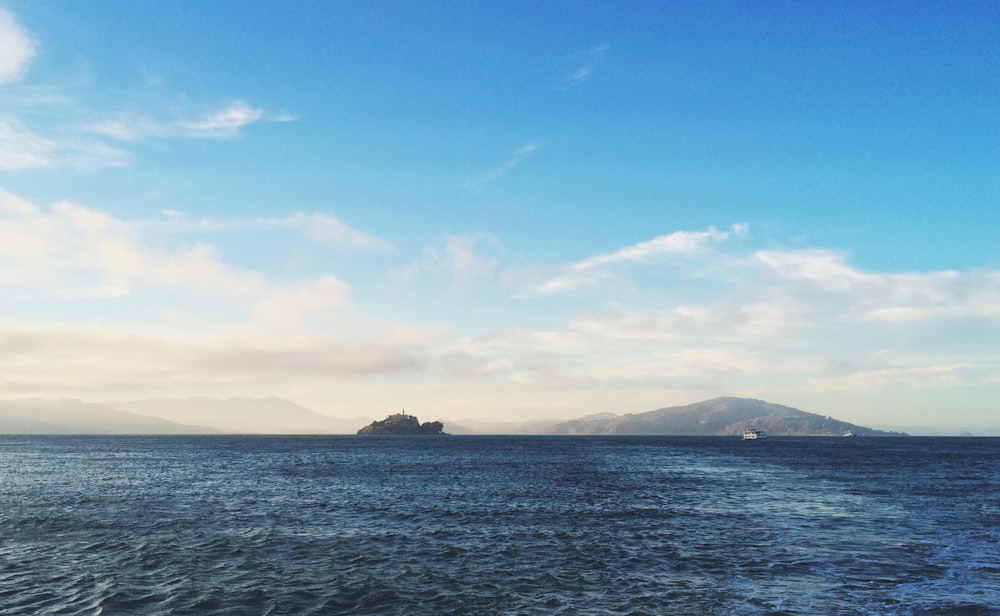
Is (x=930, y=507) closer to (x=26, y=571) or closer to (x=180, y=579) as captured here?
(x=180, y=579)

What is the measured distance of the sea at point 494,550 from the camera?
91.1ft

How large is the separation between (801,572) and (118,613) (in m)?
32.6

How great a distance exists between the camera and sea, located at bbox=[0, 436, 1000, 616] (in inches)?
1093

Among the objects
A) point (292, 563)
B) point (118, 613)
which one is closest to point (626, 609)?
point (292, 563)

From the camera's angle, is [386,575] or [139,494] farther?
[139,494]

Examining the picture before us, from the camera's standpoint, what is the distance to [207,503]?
58.7m

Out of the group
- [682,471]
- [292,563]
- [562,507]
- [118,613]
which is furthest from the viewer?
[682,471]

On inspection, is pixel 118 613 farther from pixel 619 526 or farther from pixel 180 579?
pixel 619 526

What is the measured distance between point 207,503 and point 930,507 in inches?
2688

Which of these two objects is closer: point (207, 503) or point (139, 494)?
point (207, 503)

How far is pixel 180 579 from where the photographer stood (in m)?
31.2

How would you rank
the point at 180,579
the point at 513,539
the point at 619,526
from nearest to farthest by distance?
the point at 180,579, the point at 513,539, the point at 619,526

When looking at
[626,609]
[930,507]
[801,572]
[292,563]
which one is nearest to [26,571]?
[292,563]

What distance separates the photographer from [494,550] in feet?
125
